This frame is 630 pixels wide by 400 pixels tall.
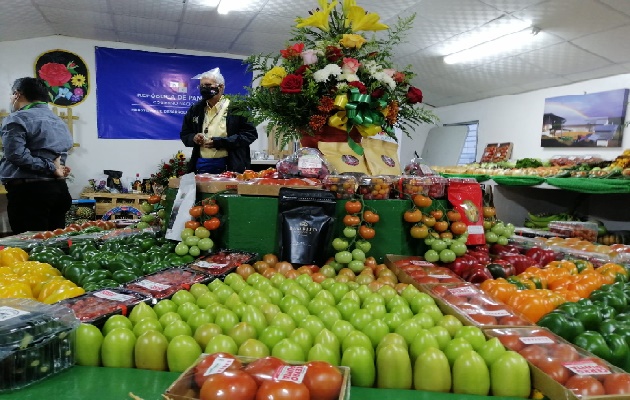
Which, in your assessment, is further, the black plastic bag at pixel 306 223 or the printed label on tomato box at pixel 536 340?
the black plastic bag at pixel 306 223

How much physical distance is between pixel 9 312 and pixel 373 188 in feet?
5.44

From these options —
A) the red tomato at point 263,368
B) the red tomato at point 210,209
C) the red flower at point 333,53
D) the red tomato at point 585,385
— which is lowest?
the red tomato at point 585,385

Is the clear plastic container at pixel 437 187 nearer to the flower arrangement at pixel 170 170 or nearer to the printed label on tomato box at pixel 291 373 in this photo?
the printed label on tomato box at pixel 291 373

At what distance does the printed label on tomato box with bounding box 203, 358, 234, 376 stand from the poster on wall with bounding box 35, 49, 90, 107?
24.9 ft

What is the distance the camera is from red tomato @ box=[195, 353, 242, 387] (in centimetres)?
100

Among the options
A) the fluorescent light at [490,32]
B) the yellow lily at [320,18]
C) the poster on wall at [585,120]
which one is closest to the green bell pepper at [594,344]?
the yellow lily at [320,18]

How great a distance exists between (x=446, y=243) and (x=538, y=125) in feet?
23.0

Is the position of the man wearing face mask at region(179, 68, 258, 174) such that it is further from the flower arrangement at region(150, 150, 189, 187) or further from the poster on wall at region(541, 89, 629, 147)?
the poster on wall at region(541, 89, 629, 147)

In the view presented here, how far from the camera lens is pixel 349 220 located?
224 cm

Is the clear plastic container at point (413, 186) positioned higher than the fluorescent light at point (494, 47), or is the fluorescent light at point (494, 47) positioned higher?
the fluorescent light at point (494, 47)

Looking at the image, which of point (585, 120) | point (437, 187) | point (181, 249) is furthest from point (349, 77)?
point (585, 120)

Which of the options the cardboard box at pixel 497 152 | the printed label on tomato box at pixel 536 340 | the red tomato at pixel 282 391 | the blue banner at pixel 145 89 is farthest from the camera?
the cardboard box at pixel 497 152

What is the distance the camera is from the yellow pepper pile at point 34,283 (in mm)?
1588

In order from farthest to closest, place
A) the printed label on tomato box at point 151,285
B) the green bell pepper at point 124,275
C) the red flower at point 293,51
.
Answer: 1. the red flower at point 293,51
2. the green bell pepper at point 124,275
3. the printed label on tomato box at point 151,285
